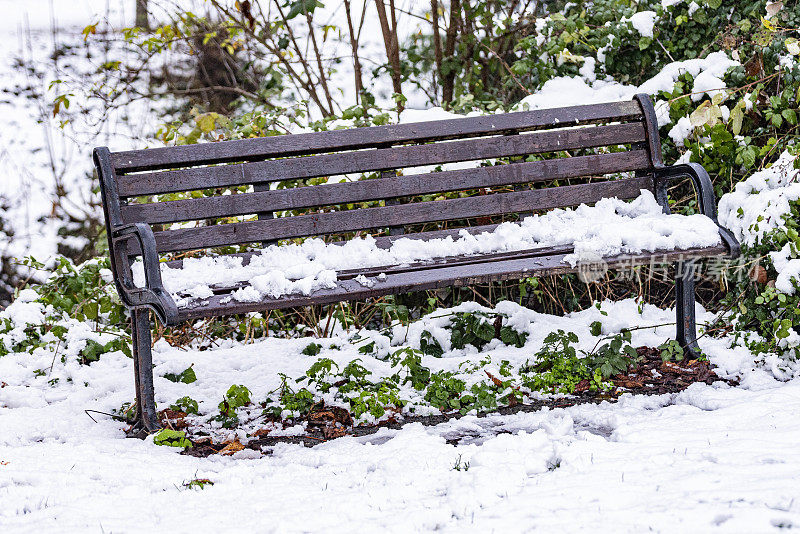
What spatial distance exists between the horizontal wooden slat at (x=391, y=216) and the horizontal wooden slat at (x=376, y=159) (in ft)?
0.65

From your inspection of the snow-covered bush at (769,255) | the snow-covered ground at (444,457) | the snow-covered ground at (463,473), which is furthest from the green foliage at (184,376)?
the snow-covered bush at (769,255)

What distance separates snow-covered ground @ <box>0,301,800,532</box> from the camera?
1857 mm

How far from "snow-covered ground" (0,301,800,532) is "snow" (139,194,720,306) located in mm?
622

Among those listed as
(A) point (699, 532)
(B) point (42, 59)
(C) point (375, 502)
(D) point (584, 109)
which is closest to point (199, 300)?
(C) point (375, 502)

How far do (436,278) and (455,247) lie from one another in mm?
508

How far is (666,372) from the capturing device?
3264 millimetres

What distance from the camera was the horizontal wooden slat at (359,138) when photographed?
306cm

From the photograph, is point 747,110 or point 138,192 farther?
point 747,110

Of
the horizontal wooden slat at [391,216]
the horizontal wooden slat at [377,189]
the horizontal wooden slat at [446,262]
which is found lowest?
the horizontal wooden slat at [446,262]

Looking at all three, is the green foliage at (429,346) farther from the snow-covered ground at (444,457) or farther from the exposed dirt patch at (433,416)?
the exposed dirt patch at (433,416)

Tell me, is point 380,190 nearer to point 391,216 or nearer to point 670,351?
point 391,216

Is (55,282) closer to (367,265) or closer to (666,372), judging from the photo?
(367,265)

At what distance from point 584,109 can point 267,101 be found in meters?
3.02

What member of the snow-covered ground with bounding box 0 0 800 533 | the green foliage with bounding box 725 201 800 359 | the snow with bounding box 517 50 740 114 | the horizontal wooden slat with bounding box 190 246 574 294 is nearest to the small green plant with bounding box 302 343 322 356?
the snow-covered ground with bounding box 0 0 800 533
